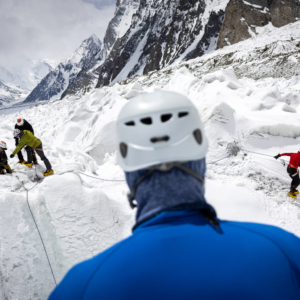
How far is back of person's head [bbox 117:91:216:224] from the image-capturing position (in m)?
0.94

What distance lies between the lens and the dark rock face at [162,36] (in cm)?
4841

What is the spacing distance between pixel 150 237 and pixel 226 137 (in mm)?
5460

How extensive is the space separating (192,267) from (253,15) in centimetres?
4203

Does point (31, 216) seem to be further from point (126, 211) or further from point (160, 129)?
point (160, 129)

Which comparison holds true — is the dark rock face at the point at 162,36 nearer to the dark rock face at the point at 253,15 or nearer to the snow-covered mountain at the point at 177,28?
the snow-covered mountain at the point at 177,28

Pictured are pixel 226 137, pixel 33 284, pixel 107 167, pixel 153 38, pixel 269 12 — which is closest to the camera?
pixel 33 284

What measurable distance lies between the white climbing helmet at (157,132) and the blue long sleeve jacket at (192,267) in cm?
39

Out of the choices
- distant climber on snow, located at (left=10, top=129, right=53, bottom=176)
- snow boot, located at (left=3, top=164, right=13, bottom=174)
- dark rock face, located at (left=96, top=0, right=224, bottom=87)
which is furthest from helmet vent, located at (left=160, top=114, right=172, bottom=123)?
dark rock face, located at (left=96, top=0, right=224, bottom=87)

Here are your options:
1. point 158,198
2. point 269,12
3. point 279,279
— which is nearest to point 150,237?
point 158,198

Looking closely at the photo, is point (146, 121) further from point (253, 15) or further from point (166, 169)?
point (253, 15)

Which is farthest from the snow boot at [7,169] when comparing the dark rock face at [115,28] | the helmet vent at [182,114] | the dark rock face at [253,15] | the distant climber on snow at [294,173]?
the dark rock face at [115,28]

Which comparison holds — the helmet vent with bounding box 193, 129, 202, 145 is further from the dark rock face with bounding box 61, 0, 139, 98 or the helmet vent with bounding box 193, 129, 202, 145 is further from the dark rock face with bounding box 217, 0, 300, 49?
the dark rock face with bounding box 61, 0, 139, 98

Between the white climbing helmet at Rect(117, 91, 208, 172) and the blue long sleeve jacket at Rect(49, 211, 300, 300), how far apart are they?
39 cm

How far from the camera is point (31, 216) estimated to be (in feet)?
10.1
